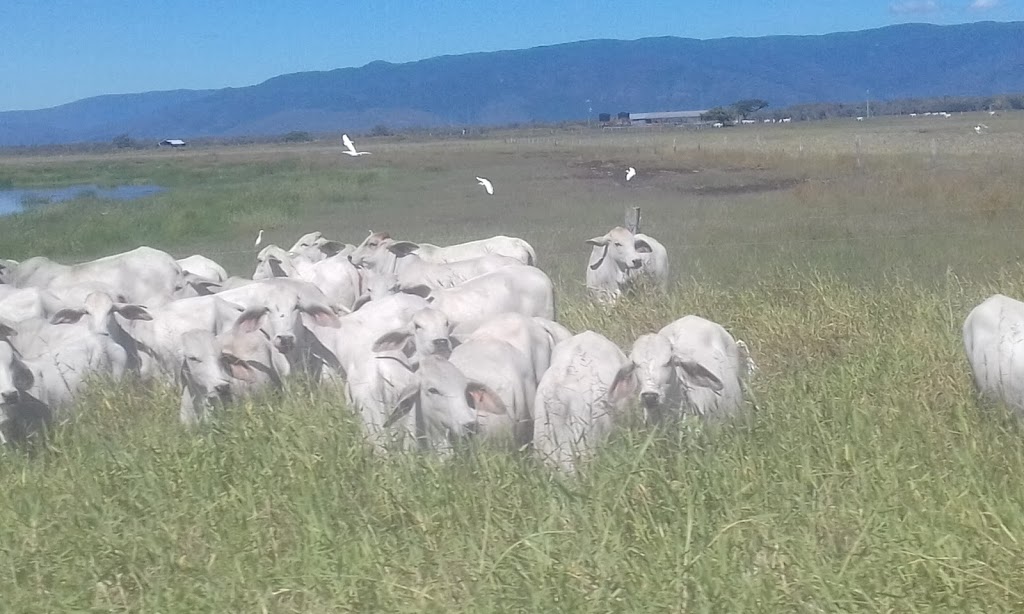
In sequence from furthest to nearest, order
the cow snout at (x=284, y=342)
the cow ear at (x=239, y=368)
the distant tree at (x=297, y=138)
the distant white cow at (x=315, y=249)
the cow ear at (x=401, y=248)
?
1. the distant tree at (x=297, y=138)
2. the distant white cow at (x=315, y=249)
3. the cow ear at (x=401, y=248)
4. the cow snout at (x=284, y=342)
5. the cow ear at (x=239, y=368)

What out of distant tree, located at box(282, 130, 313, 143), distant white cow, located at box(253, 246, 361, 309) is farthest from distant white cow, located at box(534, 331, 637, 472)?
distant tree, located at box(282, 130, 313, 143)

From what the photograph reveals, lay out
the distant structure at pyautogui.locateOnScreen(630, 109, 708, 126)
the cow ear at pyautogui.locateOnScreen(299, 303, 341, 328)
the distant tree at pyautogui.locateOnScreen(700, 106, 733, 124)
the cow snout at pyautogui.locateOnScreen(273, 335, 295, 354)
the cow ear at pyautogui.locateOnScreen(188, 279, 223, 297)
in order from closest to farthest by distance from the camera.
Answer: the cow snout at pyautogui.locateOnScreen(273, 335, 295, 354) < the cow ear at pyautogui.locateOnScreen(299, 303, 341, 328) < the cow ear at pyautogui.locateOnScreen(188, 279, 223, 297) < the distant tree at pyautogui.locateOnScreen(700, 106, 733, 124) < the distant structure at pyautogui.locateOnScreen(630, 109, 708, 126)

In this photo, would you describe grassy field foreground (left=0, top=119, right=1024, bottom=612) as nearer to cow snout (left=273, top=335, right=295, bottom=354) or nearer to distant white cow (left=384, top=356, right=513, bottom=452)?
distant white cow (left=384, top=356, right=513, bottom=452)

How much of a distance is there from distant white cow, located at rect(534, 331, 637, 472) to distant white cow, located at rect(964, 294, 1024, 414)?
7.05ft

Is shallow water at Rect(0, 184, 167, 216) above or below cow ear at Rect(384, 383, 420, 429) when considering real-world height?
below

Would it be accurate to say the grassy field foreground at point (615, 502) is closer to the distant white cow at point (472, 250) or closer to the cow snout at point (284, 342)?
the cow snout at point (284, 342)

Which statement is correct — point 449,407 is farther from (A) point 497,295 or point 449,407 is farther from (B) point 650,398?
(A) point 497,295

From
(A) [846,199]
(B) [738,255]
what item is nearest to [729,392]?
(B) [738,255]

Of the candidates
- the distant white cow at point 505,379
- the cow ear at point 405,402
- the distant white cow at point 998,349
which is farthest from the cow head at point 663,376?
the distant white cow at point 998,349

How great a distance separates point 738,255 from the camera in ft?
52.0

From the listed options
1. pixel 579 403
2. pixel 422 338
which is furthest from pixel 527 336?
pixel 579 403

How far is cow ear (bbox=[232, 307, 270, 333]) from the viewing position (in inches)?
378

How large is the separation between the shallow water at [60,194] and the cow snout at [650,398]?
29093mm

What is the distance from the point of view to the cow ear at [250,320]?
9.60m
